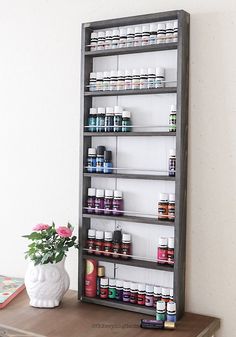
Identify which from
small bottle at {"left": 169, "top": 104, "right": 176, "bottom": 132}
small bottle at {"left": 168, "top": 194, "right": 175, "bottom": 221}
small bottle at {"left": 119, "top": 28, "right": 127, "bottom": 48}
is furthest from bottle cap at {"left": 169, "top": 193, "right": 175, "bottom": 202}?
small bottle at {"left": 119, "top": 28, "right": 127, "bottom": 48}

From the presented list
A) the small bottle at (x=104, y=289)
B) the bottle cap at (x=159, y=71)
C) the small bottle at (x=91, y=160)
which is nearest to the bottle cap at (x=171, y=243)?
the small bottle at (x=104, y=289)

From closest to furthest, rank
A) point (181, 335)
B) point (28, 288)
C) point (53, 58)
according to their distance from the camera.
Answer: point (181, 335) < point (28, 288) < point (53, 58)

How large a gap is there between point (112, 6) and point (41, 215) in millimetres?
1089

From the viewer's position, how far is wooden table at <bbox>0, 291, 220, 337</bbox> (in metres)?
2.00

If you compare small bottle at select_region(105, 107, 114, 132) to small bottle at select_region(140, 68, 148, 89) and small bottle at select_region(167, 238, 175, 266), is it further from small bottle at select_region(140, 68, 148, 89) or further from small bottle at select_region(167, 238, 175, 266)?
small bottle at select_region(167, 238, 175, 266)

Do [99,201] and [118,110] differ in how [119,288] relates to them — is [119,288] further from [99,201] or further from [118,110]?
[118,110]

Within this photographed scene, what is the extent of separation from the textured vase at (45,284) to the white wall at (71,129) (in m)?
0.27

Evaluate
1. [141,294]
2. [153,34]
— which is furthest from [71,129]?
[141,294]

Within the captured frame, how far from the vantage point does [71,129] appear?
252cm

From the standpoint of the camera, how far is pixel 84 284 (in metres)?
2.39

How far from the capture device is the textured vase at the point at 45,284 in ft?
7.42

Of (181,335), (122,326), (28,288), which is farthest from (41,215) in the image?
(181,335)

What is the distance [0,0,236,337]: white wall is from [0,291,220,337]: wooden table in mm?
152

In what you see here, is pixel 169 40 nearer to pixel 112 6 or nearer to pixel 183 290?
pixel 112 6
